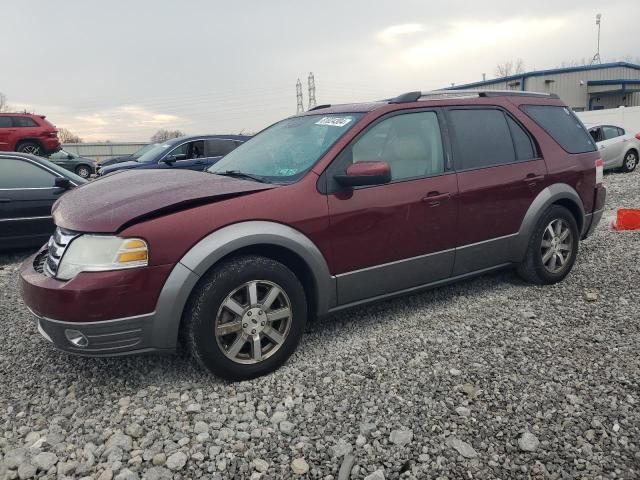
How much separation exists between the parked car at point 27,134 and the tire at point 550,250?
1708 cm

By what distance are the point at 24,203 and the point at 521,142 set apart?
218 inches

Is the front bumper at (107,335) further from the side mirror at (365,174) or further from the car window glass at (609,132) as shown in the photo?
the car window glass at (609,132)

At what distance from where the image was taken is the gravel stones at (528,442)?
7.46 ft

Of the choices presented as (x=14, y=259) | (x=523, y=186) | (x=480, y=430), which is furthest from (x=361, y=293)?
(x=14, y=259)

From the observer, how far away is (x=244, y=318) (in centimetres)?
283

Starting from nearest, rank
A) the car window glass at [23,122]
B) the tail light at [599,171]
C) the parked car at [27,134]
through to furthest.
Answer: the tail light at [599,171]
the parked car at [27,134]
the car window glass at [23,122]

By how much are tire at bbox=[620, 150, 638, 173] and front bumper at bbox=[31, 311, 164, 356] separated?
46.6 feet

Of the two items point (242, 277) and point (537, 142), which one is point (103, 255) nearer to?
point (242, 277)

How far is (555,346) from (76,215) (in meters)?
3.17

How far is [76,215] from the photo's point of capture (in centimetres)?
279

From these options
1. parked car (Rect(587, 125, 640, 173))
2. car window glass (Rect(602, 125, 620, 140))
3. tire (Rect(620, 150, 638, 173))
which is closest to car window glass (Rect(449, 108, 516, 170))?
parked car (Rect(587, 125, 640, 173))

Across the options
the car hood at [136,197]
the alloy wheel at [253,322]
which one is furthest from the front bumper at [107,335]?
the car hood at [136,197]

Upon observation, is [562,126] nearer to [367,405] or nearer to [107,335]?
[367,405]

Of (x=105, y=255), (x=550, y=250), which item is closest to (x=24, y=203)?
(x=105, y=255)
